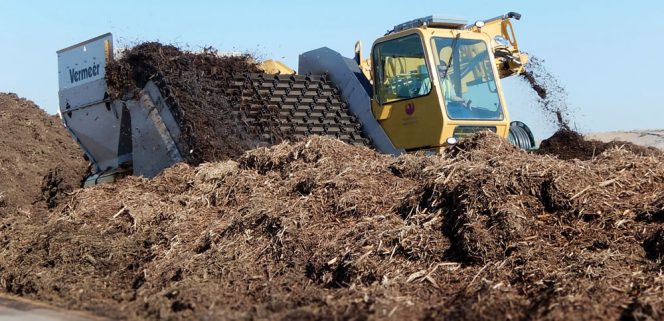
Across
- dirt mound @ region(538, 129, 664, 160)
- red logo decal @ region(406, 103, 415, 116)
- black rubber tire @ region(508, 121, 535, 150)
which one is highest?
red logo decal @ region(406, 103, 415, 116)

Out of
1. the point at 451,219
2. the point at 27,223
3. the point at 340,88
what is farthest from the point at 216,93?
the point at 451,219

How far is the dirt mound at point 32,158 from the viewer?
11414 millimetres

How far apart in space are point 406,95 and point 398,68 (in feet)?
1.48

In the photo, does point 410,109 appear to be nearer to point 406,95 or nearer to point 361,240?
point 406,95

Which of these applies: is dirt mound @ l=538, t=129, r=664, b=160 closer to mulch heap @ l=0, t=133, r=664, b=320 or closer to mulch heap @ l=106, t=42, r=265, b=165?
mulch heap @ l=0, t=133, r=664, b=320

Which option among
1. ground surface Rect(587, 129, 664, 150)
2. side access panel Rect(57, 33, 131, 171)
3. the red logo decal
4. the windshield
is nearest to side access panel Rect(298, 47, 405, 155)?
the red logo decal

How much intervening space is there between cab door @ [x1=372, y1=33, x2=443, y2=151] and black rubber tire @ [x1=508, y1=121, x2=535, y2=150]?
1.75 metres

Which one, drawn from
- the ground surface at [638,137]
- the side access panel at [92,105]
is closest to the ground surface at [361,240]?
the side access panel at [92,105]

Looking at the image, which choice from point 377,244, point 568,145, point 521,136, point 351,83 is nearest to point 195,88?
point 351,83

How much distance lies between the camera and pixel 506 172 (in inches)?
255

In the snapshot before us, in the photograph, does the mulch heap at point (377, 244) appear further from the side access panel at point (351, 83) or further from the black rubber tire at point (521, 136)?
the black rubber tire at point (521, 136)

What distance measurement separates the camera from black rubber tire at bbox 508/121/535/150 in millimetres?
11328

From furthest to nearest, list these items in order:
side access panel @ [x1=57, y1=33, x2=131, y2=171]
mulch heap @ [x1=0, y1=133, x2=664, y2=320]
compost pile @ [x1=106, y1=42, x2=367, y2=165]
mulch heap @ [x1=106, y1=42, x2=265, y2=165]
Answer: side access panel @ [x1=57, y1=33, x2=131, y2=171] < compost pile @ [x1=106, y1=42, x2=367, y2=165] < mulch heap @ [x1=106, y1=42, x2=265, y2=165] < mulch heap @ [x1=0, y1=133, x2=664, y2=320]

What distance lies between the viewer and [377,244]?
629 centimetres
